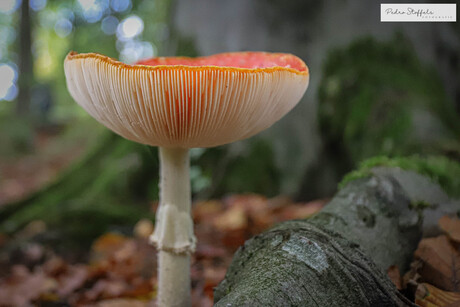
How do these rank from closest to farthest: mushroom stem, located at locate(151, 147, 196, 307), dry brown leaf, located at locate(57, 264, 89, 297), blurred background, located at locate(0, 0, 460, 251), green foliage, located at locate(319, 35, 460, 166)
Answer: mushroom stem, located at locate(151, 147, 196, 307) < dry brown leaf, located at locate(57, 264, 89, 297) < green foliage, located at locate(319, 35, 460, 166) < blurred background, located at locate(0, 0, 460, 251)

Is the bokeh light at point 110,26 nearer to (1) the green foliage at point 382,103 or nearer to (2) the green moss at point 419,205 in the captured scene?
(1) the green foliage at point 382,103

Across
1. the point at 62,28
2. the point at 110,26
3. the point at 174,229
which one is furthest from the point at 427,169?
the point at 62,28

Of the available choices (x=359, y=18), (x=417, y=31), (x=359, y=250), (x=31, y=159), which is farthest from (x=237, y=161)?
(x=31, y=159)

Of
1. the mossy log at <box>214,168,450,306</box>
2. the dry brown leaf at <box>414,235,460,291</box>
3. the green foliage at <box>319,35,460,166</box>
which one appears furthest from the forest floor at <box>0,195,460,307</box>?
the green foliage at <box>319,35,460,166</box>

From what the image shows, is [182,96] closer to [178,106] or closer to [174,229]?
[178,106]

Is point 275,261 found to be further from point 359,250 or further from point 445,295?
point 445,295

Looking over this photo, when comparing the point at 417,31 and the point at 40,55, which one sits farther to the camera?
the point at 40,55

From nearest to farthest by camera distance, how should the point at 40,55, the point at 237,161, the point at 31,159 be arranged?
the point at 237,161 → the point at 31,159 → the point at 40,55

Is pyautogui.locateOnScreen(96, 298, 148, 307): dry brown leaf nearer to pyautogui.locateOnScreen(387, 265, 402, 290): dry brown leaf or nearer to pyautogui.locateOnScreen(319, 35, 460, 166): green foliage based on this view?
pyautogui.locateOnScreen(387, 265, 402, 290): dry brown leaf
